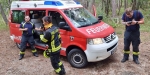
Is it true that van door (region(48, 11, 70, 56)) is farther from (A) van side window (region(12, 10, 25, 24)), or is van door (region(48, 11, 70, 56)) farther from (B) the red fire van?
(A) van side window (region(12, 10, 25, 24))

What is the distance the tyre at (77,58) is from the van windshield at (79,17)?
0.80m

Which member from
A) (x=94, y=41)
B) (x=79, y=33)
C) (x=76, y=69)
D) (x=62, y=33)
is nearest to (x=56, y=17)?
(x=62, y=33)

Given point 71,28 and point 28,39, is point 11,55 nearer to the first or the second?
point 28,39

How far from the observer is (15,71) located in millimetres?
5406

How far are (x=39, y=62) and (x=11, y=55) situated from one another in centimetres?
154

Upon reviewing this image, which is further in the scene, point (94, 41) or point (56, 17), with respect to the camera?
point (56, 17)

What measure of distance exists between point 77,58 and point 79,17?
1.34m

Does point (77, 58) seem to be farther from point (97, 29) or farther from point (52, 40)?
point (52, 40)

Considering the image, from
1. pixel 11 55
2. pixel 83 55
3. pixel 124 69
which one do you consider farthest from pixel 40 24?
pixel 124 69

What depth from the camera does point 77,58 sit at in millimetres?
5316

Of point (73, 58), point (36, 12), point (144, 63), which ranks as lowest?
point (144, 63)

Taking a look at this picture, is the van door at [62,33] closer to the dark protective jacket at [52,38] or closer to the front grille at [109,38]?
the dark protective jacket at [52,38]

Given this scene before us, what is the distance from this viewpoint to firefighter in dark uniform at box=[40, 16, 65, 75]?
429cm

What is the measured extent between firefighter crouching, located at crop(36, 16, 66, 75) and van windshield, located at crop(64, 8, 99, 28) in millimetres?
973
